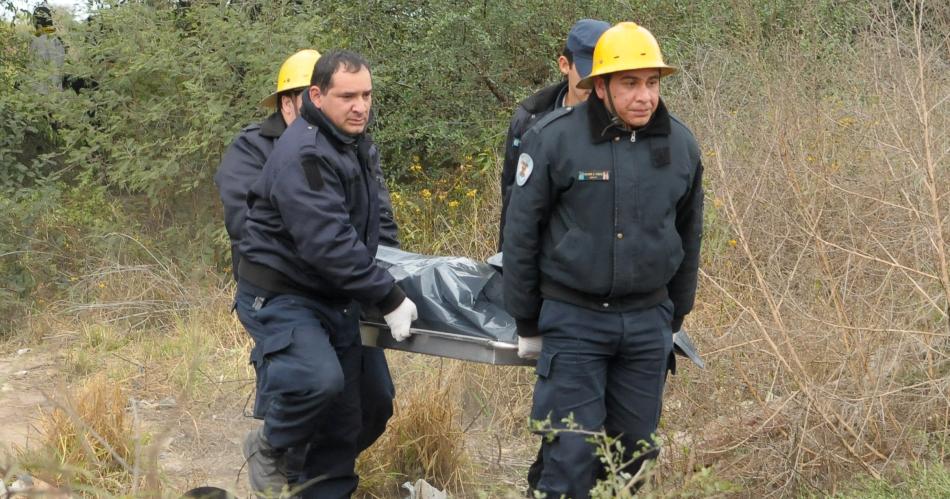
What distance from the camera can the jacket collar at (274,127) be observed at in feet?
17.7

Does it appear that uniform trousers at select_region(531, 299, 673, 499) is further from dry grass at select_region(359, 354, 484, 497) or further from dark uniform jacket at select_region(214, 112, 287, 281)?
dark uniform jacket at select_region(214, 112, 287, 281)

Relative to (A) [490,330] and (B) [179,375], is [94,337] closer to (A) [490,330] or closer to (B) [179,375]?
(B) [179,375]

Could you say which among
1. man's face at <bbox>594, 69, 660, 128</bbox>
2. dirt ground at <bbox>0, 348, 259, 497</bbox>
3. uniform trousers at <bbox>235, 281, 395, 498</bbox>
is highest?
man's face at <bbox>594, 69, 660, 128</bbox>

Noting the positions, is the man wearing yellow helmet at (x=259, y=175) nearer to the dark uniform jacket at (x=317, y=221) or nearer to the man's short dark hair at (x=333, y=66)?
the dark uniform jacket at (x=317, y=221)

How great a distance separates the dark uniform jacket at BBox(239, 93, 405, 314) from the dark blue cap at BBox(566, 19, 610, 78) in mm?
1046

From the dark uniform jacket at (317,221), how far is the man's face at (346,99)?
0.12ft

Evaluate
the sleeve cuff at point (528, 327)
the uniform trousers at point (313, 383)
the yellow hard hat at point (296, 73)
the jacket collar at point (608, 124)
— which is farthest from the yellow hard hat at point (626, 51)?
the yellow hard hat at point (296, 73)

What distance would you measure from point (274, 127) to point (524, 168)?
1.61m

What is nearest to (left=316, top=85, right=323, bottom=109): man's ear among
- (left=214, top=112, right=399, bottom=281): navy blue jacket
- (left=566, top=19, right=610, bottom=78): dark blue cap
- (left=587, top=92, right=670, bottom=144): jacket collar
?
(left=214, top=112, right=399, bottom=281): navy blue jacket

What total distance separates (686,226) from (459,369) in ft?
8.07

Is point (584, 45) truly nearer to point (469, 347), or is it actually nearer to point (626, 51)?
point (626, 51)

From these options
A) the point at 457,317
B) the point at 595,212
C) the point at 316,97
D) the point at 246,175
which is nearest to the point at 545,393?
the point at 457,317

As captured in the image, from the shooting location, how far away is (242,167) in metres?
5.39

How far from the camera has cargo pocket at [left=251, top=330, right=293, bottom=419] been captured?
179 inches
